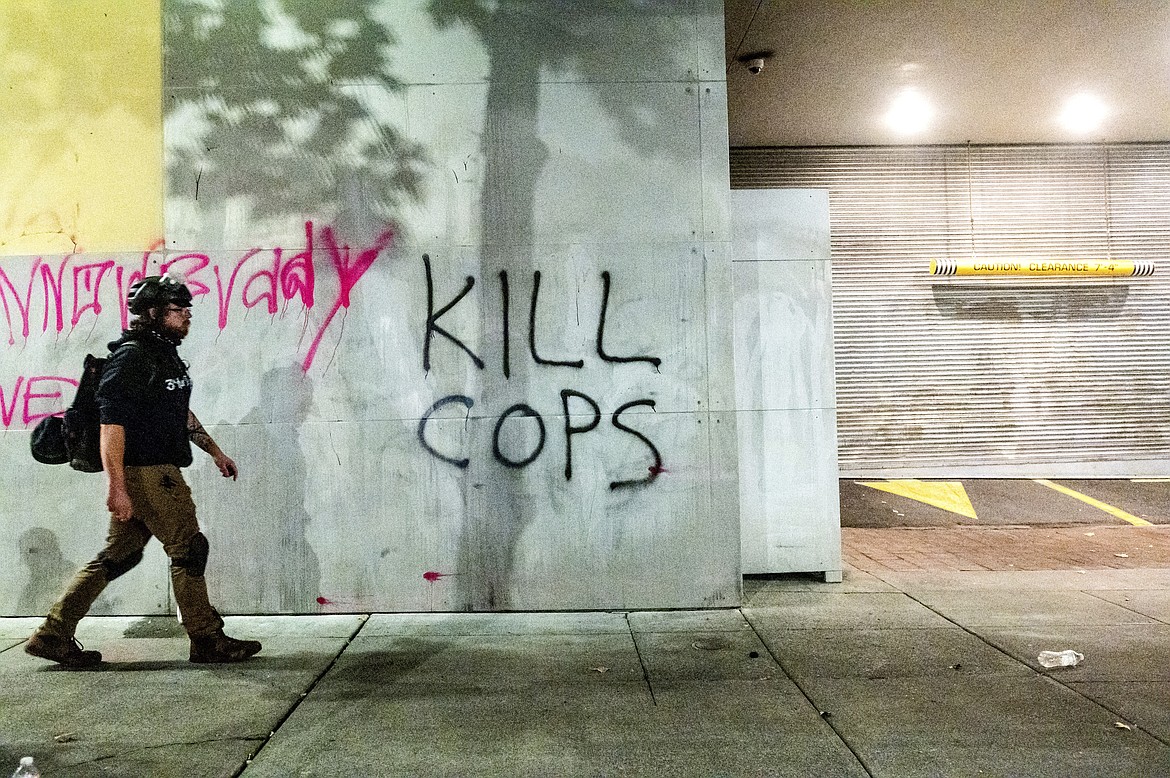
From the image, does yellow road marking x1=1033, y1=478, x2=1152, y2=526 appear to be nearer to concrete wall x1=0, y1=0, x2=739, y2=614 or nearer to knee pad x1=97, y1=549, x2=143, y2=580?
concrete wall x1=0, y1=0, x2=739, y2=614

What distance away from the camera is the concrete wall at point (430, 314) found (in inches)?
221

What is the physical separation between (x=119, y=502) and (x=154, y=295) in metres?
1.11

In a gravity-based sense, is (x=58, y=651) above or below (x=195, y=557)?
below

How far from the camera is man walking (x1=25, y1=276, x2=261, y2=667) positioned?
14.8 ft

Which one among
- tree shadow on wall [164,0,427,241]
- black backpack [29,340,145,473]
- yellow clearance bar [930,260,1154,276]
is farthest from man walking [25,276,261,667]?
yellow clearance bar [930,260,1154,276]

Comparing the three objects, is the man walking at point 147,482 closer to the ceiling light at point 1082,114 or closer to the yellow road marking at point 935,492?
the yellow road marking at point 935,492

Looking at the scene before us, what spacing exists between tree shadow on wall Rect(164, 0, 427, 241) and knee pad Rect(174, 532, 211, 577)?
216 centimetres

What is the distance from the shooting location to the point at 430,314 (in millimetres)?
5656

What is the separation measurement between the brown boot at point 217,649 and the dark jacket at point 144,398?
0.96m

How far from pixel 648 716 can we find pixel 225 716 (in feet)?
6.11

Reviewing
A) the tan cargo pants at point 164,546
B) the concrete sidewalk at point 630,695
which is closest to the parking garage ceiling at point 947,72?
the concrete sidewalk at point 630,695

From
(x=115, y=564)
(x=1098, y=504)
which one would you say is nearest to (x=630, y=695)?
(x=115, y=564)

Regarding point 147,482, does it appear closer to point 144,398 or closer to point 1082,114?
point 144,398

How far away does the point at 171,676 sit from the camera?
4.39m
